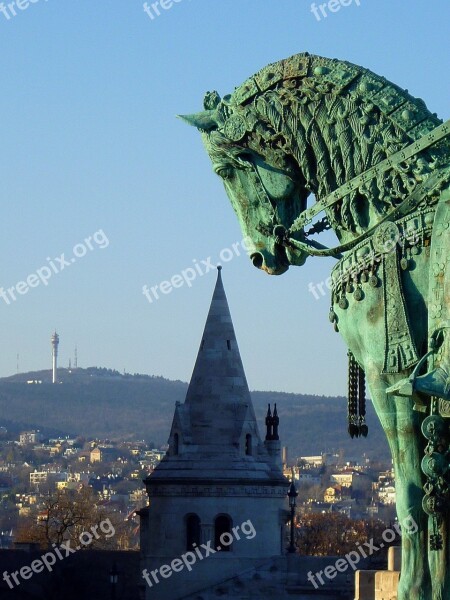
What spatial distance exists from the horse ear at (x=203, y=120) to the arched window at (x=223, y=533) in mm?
55096

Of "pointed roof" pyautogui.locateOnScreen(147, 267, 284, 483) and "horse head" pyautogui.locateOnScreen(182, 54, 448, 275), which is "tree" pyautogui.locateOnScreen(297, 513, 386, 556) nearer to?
"pointed roof" pyautogui.locateOnScreen(147, 267, 284, 483)

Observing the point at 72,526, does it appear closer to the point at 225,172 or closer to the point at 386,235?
the point at 225,172

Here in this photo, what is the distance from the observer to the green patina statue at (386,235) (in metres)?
11.9

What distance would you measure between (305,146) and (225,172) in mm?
641

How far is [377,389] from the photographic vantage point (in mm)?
12242

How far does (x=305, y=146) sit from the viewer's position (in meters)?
12.4

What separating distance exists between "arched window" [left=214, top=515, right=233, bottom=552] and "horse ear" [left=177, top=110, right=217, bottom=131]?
2169 inches

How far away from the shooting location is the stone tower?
219 ft

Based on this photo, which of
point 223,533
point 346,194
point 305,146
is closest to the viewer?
point 346,194

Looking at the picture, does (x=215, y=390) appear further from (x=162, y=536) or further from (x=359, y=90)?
(x=359, y=90)

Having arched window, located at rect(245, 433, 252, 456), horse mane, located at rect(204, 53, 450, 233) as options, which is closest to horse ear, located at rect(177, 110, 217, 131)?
horse mane, located at rect(204, 53, 450, 233)

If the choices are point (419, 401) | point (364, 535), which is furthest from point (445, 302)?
point (364, 535)

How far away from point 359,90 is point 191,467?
56.3 m

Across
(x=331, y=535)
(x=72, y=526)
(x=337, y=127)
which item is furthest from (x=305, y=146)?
(x=72, y=526)
